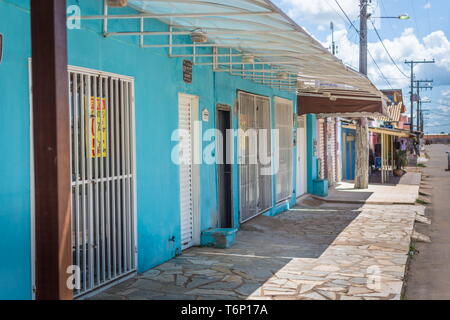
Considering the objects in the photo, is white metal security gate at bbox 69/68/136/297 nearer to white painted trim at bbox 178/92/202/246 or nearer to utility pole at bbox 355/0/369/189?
white painted trim at bbox 178/92/202/246

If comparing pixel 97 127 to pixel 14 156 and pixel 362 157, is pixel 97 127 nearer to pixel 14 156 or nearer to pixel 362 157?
pixel 14 156

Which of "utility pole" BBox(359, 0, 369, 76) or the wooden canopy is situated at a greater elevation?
"utility pole" BBox(359, 0, 369, 76)

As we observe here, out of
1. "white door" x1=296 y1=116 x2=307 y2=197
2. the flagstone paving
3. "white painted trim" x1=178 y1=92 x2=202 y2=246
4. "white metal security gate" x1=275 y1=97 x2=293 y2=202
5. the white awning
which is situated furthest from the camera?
"white door" x1=296 y1=116 x2=307 y2=197

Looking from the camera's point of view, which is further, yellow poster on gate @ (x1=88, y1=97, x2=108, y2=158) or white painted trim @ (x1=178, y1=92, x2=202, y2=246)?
white painted trim @ (x1=178, y1=92, x2=202, y2=246)

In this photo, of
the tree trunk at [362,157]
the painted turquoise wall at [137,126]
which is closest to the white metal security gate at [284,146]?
the painted turquoise wall at [137,126]

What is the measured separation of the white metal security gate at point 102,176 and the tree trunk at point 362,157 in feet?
44.1

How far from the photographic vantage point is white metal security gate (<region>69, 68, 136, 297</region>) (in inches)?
214

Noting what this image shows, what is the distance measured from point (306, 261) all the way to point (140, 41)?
12.4 feet

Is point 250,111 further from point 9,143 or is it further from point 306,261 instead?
point 9,143

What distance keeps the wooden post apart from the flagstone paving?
305cm

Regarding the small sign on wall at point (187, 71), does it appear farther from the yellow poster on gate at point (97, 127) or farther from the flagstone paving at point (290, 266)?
the flagstone paving at point (290, 266)

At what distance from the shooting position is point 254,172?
36.1ft

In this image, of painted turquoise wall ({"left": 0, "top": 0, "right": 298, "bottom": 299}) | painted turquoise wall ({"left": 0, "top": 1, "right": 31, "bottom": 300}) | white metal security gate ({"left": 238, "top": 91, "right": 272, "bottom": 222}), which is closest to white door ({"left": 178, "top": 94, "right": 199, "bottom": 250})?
painted turquoise wall ({"left": 0, "top": 0, "right": 298, "bottom": 299})

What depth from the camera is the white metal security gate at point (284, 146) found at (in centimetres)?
1277
